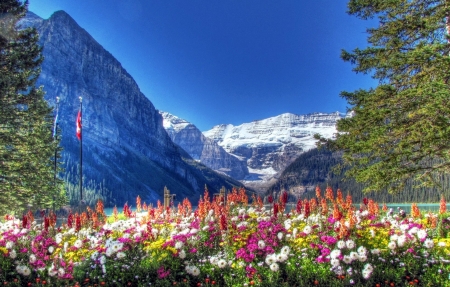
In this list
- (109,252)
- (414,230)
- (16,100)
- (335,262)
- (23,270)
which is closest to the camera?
(335,262)

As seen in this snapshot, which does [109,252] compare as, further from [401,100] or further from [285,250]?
[401,100]

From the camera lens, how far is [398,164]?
9.75 metres

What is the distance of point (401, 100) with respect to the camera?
928 cm

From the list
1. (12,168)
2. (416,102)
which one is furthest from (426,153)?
(12,168)

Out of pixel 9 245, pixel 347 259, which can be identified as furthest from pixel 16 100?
pixel 347 259

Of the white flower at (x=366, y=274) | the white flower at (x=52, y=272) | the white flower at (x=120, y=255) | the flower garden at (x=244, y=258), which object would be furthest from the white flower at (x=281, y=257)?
the white flower at (x=52, y=272)

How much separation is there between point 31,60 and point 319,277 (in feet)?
49.7

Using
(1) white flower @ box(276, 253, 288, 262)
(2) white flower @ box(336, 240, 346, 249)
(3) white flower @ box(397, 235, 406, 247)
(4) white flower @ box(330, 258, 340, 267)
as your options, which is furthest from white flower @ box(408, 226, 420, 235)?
(1) white flower @ box(276, 253, 288, 262)

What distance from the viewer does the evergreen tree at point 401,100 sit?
8.18 meters

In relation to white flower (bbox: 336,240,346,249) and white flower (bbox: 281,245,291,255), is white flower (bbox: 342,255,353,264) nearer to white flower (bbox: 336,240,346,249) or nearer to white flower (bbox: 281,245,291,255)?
white flower (bbox: 336,240,346,249)

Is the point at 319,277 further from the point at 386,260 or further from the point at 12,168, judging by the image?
the point at 12,168

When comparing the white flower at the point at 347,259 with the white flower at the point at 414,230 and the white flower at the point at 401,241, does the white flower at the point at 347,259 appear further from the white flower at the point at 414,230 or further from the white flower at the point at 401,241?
the white flower at the point at 414,230

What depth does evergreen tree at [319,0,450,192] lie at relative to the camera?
818 centimetres

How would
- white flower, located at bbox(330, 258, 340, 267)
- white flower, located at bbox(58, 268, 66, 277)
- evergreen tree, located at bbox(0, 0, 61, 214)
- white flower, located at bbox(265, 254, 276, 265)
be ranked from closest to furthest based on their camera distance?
white flower, located at bbox(330, 258, 340, 267) < white flower, located at bbox(58, 268, 66, 277) < white flower, located at bbox(265, 254, 276, 265) < evergreen tree, located at bbox(0, 0, 61, 214)
